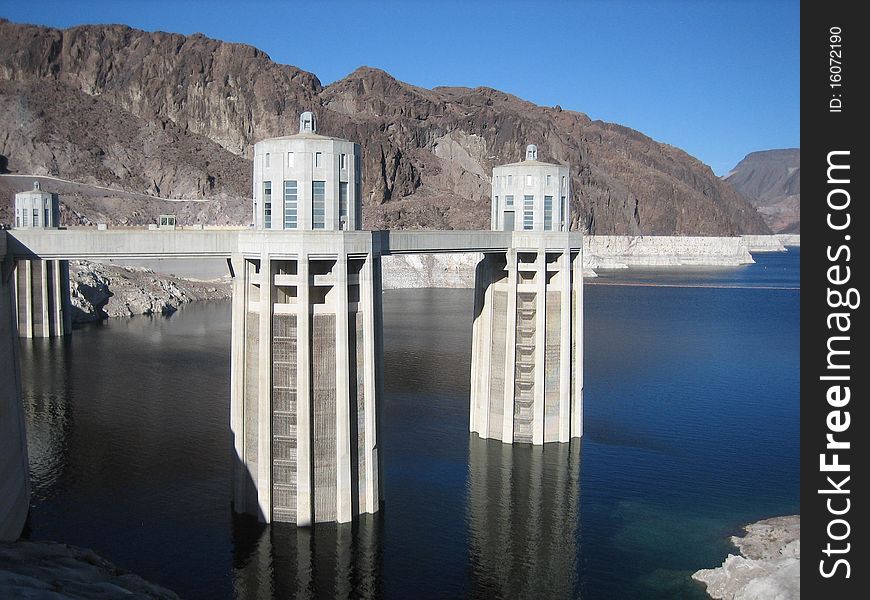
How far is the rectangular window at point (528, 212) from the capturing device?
1716 inches

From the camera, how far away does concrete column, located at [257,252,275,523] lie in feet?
100

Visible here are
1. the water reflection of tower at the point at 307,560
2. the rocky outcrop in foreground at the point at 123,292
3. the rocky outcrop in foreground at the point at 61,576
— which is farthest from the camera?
the rocky outcrop in foreground at the point at 123,292

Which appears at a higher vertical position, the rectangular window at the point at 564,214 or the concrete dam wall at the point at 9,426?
the rectangular window at the point at 564,214

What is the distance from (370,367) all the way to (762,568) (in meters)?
14.8

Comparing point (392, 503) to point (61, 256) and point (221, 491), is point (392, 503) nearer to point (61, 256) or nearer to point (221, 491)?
point (221, 491)

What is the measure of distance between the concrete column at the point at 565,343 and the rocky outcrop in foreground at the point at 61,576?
88.1 ft

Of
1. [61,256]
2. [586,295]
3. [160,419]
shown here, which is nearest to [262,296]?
[61,256]

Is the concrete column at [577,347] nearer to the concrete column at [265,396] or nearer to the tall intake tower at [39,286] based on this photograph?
the concrete column at [265,396]

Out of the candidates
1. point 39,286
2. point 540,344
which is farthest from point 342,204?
point 39,286

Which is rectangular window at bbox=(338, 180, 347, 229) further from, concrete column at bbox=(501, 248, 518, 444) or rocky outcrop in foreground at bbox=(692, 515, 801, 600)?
rocky outcrop in foreground at bbox=(692, 515, 801, 600)

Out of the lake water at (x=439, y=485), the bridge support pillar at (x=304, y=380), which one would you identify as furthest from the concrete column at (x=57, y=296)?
the bridge support pillar at (x=304, y=380)

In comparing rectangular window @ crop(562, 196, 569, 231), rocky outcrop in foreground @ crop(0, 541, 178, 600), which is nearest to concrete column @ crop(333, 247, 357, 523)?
rocky outcrop in foreground @ crop(0, 541, 178, 600)

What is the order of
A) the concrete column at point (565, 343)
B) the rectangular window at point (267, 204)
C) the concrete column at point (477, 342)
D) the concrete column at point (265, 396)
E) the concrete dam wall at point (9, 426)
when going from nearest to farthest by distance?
the concrete dam wall at point (9, 426) → the concrete column at point (265, 396) → the rectangular window at point (267, 204) → the concrete column at point (565, 343) → the concrete column at point (477, 342)
